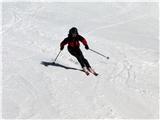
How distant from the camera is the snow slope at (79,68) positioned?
10031mm

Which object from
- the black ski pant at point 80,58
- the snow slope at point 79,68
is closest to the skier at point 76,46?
the black ski pant at point 80,58

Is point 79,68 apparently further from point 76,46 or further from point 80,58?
point 76,46

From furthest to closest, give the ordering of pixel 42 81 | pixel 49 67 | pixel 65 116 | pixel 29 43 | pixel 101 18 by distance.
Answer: pixel 101 18 → pixel 29 43 → pixel 49 67 → pixel 42 81 → pixel 65 116

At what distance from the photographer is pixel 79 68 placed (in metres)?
13.2

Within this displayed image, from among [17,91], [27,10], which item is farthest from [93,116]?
[27,10]

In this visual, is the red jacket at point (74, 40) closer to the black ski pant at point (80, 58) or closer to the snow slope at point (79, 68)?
the black ski pant at point (80, 58)

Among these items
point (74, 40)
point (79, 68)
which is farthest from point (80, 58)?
point (74, 40)

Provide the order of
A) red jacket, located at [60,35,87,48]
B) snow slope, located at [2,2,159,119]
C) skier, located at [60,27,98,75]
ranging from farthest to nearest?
red jacket, located at [60,35,87,48] → skier, located at [60,27,98,75] → snow slope, located at [2,2,159,119]

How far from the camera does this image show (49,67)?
1312 cm

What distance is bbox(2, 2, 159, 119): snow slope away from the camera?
10031 mm

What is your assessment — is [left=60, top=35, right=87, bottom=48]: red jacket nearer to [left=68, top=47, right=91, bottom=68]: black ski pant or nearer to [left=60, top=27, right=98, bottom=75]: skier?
[left=60, top=27, right=98, bottom=75]: skier

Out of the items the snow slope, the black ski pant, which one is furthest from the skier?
the snow slope

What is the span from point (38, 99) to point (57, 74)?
84.0 inches

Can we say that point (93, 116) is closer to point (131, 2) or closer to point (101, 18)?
point (101, 18)
